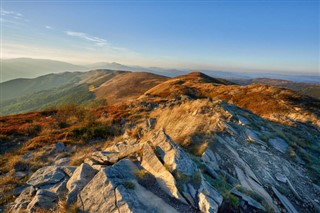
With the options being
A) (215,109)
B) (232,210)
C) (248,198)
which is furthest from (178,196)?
(215,109)

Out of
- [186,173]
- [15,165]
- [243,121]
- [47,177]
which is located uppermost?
[243,121]

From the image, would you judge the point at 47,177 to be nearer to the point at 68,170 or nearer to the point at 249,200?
the point at 68,170

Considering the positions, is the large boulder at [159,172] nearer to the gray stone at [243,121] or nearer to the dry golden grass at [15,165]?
the gray stone at [243,121]

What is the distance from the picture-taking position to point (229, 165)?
734 cm

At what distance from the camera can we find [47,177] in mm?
7719

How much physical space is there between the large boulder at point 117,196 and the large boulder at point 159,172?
417mm

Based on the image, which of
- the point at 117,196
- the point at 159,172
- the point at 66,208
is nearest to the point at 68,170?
the point at 66,208

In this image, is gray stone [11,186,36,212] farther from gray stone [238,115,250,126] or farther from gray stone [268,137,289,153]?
gray stone [268,137,289,153]

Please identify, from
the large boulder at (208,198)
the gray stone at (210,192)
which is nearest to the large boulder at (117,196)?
the large boulder at (208,198)

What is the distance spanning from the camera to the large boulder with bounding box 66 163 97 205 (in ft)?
19.7

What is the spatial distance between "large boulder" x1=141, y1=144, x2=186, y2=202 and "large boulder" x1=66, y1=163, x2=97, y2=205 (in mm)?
2135

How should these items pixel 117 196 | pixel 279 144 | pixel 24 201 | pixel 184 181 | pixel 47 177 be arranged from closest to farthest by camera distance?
pixel 117 196, pixel 184 181, pixel 24 201, pixel 47 177, pixel 279 144

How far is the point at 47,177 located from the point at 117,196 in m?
4.43

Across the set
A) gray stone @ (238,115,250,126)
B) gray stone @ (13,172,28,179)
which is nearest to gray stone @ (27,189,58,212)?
gray stone @ (13,172,28,179)
